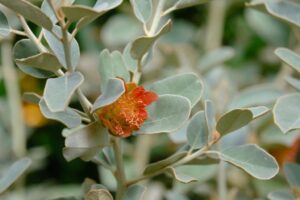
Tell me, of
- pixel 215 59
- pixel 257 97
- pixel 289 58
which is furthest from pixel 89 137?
pixel 215 59

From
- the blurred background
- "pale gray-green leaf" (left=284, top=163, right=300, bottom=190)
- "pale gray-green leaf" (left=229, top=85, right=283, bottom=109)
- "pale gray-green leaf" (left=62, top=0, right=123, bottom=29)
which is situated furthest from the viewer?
the blurred background

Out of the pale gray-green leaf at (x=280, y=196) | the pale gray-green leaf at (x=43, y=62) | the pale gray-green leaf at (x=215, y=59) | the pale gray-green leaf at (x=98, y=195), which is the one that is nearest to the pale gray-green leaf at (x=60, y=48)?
the pale gray-green leaf at (x=43, y=62)

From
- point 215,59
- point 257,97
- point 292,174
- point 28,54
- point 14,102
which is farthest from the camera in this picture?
point 14,102

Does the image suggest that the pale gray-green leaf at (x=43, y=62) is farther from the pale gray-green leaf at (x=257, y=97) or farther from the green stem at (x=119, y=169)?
the pale gray-green leaf at (x=257, y=97)

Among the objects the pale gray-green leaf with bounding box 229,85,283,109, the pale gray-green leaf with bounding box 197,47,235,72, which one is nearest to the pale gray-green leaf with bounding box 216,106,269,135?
the pale gray-green leaf with bounding box 229,85,283,109

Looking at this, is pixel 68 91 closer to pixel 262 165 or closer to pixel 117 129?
pixel 117 129

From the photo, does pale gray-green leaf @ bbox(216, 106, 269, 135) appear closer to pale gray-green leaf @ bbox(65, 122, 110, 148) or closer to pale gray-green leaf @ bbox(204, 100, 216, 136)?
pale gray-green leaf @ bbox(204, 100, 216, 136)

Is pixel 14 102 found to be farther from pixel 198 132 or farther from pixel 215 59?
pixel 198 132
